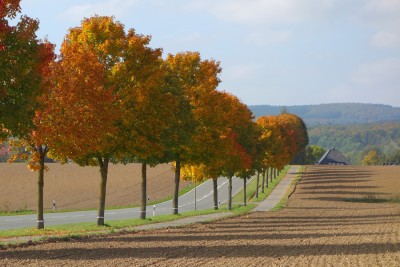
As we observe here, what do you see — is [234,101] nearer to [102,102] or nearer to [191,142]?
[191,142]

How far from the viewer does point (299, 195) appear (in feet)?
303

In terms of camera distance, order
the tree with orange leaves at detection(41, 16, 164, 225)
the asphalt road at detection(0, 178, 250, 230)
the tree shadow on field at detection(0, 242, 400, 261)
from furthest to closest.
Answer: the asphalt road at detection(0, 178, 250, 230), the tree with orange leaves at detection(41, 16, 164, 225), the tree shadow on field at detection(0, 242, 400, 261)

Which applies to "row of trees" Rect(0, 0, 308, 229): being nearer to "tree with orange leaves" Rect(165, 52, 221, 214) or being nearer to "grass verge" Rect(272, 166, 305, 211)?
"tree with orange leaves" Rect(165, 52, 221, 214)

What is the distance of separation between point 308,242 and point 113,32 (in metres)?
16.6

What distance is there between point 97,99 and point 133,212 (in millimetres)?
32335

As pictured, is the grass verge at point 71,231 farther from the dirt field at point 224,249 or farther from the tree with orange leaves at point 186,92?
the tree with orange leaves at point 186,92

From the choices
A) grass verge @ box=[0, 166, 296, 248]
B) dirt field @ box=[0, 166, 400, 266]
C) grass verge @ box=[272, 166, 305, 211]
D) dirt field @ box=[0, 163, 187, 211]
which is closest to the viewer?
dirt field @ box=[0, 166, 400, 266]

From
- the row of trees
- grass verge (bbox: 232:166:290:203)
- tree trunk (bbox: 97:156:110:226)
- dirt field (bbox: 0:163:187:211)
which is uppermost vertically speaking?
the row of trees

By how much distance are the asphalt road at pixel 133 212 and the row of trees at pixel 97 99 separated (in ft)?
35.7

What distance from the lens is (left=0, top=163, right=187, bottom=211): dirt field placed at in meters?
78.4

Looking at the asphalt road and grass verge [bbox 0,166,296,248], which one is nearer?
grass verge [bbox 0,166,296,248]

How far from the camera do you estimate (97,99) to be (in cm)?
3491

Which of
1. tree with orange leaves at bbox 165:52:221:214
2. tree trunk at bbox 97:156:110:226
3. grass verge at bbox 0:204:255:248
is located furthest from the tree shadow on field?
tree with orange leaves at bbox 165:52:221:214

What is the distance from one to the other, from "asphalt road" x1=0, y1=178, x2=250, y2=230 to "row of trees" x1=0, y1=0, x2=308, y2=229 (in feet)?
35.7
